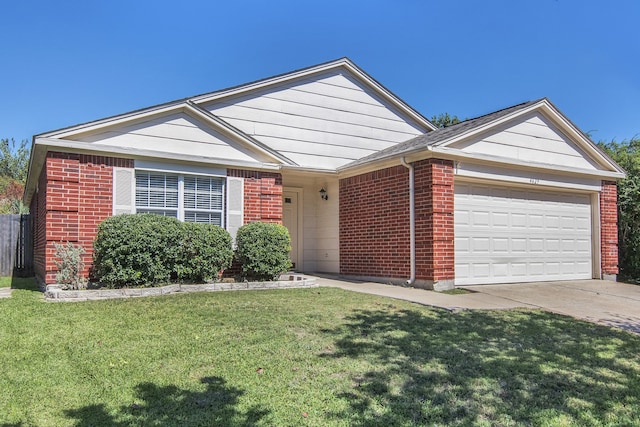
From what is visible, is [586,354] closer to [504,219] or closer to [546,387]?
[546,387]

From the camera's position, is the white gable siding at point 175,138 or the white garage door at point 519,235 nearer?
the white gable siding at point 175,138

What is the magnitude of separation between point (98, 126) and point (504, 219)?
924cm

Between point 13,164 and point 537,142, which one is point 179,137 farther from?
point 13,164

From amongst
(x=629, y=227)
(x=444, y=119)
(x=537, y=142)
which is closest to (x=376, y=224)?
(x=537, y=142)

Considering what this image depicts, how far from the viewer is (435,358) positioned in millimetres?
4605

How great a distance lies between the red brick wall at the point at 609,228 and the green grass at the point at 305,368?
683cm

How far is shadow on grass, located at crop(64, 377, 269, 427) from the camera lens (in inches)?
124

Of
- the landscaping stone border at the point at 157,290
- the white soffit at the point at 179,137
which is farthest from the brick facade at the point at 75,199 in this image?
the landscaping stone border at the point at 157,290

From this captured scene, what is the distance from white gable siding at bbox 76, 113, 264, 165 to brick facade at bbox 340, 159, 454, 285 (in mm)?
3120

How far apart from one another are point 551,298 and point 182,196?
778 cm

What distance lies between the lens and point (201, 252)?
8.69 m

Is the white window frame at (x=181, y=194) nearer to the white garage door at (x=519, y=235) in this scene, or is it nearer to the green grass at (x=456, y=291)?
the green grass at (x=456, y=291)

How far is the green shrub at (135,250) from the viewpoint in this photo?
7758mm

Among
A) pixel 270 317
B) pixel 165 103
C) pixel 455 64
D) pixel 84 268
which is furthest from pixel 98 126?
pixel 455 64
